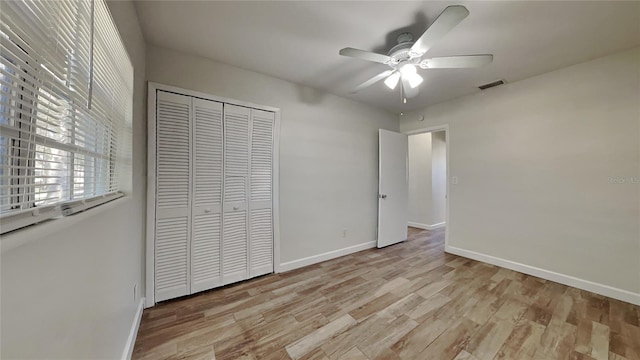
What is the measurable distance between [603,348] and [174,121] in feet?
12.5

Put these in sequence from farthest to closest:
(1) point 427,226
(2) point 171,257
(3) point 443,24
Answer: (1) point 427,226
(2) point 171,257
(3) point 443,24

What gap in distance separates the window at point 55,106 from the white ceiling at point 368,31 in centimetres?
79

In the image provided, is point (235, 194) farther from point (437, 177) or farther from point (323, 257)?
point (437, 177)

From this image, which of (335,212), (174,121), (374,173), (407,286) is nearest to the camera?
(174,121)

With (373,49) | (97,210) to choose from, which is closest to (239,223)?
(97,210)

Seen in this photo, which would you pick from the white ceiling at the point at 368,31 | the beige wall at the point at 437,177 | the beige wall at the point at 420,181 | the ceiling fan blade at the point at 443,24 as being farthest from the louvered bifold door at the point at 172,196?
the beige wall at the point at 437,177

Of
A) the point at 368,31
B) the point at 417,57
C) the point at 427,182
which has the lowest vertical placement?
the point at 427,182

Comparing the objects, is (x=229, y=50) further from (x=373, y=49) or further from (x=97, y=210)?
(x=97, y=210)

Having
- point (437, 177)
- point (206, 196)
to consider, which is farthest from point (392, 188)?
point (206, 196)

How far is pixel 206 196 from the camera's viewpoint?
2229 millimetres

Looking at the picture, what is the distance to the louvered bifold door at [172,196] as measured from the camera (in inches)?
79.2

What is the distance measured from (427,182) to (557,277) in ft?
9.02

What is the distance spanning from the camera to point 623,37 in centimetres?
190

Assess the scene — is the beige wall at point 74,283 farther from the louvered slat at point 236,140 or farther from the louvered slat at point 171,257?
the louvered slat at point 236,140
